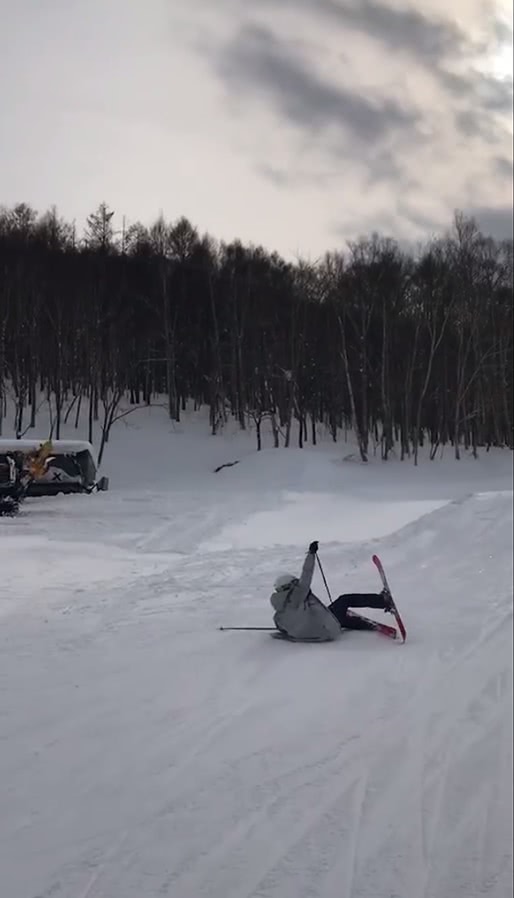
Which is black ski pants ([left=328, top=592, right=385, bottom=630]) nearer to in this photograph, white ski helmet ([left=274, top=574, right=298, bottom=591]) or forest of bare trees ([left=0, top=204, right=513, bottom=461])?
white ski helmet ([left=274, top=574, right=298, bottom=591])

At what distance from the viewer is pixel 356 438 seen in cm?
349

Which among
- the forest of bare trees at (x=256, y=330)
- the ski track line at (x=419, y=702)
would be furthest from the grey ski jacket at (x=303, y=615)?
the forest of bare trees at (x=256, y=330)

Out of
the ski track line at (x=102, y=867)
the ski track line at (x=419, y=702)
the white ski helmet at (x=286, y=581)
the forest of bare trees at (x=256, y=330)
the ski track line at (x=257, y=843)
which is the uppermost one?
the forest of bare trees at (x=256, y=330)

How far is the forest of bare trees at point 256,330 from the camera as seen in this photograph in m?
2.37

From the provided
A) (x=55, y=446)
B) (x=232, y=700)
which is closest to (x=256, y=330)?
(x=55, y=446)

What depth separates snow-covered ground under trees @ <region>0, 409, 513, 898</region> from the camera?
6.84 ft

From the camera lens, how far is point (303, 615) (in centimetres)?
438

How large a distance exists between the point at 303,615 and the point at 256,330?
1904 millimetres

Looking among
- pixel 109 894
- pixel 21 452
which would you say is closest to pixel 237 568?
pixel 21 452

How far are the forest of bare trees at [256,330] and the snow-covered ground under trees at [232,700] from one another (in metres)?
0.18

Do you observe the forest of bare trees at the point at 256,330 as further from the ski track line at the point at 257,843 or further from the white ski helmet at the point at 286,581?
the ski track line at the point at 257,843

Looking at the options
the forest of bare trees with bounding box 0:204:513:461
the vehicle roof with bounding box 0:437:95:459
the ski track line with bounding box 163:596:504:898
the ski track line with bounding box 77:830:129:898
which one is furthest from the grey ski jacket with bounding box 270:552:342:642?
the ski track line with bounding box 77:830:129:898

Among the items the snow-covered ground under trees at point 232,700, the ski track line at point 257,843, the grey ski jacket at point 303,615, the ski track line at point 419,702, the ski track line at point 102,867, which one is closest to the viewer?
the ski track line at point 102,867

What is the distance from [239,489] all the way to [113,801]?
1979mm
